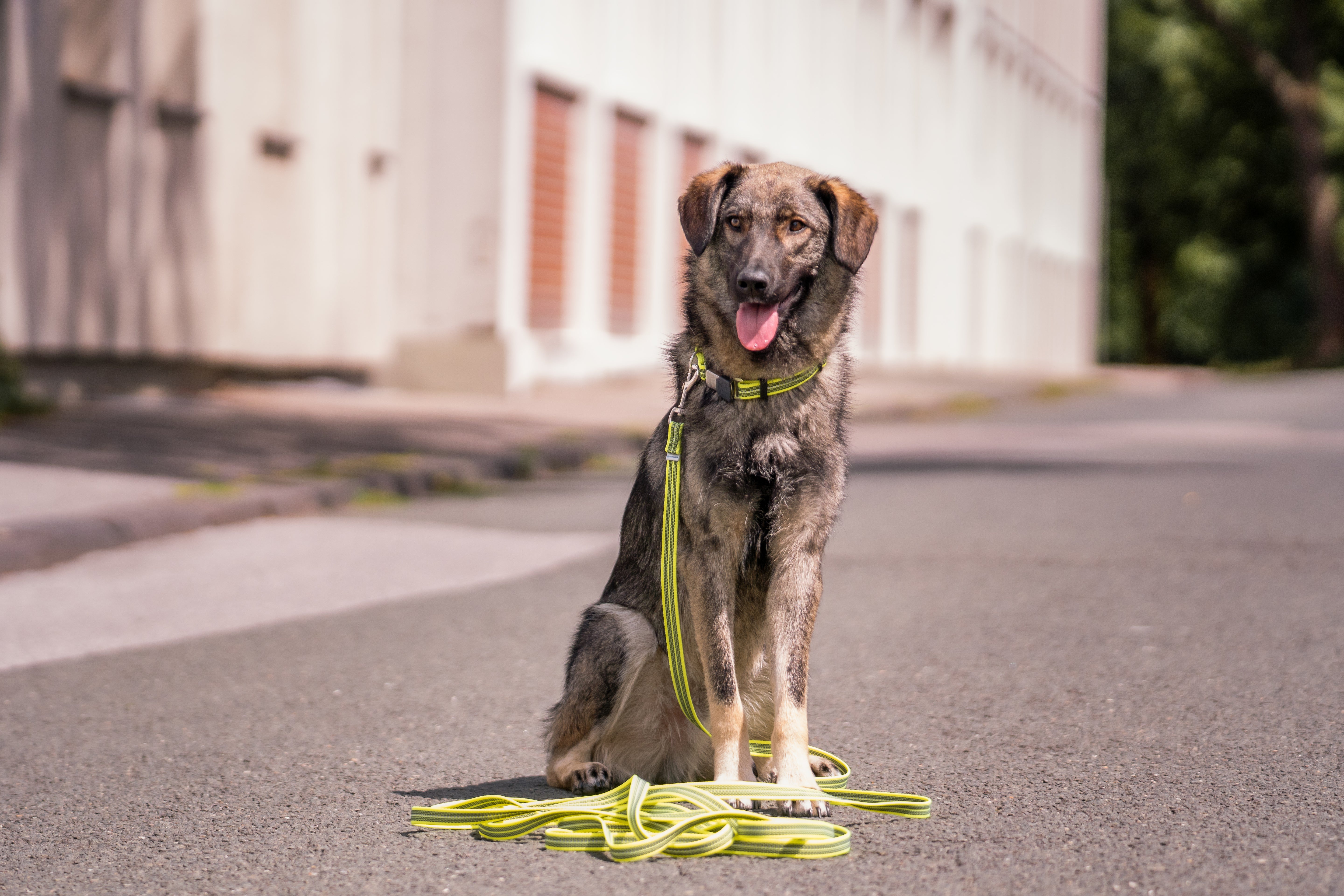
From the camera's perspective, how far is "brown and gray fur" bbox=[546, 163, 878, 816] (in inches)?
150

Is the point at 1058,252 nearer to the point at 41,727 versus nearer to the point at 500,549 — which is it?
the point at 500,549

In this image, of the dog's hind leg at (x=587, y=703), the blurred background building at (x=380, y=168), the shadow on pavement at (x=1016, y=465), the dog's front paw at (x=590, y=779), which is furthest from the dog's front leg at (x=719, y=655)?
the blurred background building at (x=380, y=168)

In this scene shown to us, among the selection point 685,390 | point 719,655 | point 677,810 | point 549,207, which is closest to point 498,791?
point 677,810

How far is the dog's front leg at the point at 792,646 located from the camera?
381cm

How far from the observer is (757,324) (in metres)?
3.86

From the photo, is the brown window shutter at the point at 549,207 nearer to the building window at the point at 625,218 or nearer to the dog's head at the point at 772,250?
the building window at the point at 625,218

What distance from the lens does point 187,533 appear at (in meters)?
9.10

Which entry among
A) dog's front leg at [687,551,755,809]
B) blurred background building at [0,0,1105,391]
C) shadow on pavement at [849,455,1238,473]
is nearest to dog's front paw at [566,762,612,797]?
dog's front leg at [687,551,755,809]

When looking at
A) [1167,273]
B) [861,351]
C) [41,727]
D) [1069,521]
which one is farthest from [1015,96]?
[41,727]

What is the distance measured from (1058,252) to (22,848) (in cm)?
4599

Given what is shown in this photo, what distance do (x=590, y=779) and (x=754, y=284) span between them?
4.16 ft

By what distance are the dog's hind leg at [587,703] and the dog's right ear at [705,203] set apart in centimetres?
93

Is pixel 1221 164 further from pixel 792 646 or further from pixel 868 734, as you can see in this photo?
pixel 792 646

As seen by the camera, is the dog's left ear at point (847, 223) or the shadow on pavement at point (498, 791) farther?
the shadow on pavement at point (498, 791)
